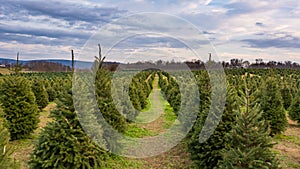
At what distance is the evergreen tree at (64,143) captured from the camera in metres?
6.43

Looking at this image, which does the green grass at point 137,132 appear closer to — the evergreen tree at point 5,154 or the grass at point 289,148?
the grass at point 289,148

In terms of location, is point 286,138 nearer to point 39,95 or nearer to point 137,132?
point 137,132

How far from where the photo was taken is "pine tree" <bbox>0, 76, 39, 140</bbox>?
34.5ft

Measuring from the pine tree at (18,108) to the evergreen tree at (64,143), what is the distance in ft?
14.6

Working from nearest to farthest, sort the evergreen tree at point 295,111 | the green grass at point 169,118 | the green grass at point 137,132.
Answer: the green grass at point 137,132 → the evergreen tree at point 295,111 → the green grass at point 169,118

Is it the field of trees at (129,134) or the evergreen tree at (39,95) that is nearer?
the field of trees at (129,134)

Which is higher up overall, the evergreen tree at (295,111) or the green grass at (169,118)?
the evergreen tree at (295,111)

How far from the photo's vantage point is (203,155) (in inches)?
282

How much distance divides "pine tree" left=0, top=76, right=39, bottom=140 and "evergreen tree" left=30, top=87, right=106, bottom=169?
4448 mm

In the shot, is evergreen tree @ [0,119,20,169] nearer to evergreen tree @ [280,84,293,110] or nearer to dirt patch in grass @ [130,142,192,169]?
dirt patch in grass @ [130,142,192,169]

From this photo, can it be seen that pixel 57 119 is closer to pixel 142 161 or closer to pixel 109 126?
pixel 109 126

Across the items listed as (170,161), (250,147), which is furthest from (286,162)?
(250,147)

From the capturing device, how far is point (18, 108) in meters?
10.6

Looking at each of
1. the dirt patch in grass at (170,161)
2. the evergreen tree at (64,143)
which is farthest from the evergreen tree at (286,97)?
the evergreen tree at (64,143)
